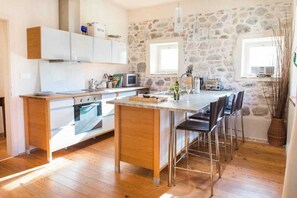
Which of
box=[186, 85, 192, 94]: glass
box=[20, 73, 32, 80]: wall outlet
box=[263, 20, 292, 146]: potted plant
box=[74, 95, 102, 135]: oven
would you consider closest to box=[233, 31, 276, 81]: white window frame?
box=[263, 20, 292, 146]: potted plant

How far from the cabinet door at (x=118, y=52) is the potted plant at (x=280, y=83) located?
3037mm

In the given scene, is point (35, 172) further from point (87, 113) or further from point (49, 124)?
point (87, 113)

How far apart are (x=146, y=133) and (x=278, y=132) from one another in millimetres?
2610

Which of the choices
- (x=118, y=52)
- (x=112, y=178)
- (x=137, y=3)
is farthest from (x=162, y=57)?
(x=112, y=178)

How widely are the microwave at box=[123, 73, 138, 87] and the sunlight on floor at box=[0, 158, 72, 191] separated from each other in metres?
2.36

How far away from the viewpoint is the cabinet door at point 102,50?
428 centimetres

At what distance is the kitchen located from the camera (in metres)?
3.36

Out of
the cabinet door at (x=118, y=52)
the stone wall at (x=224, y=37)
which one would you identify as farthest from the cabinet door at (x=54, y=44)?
the stone wall at (x=224, y=37)

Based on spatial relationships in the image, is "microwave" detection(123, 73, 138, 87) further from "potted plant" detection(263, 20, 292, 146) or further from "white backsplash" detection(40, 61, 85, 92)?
"potted plant" detection(263, 20, 292, 146)

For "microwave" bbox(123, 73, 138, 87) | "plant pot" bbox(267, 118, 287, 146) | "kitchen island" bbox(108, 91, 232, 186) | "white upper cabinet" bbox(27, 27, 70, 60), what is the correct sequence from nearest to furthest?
"kitchen island" bbox(108, 91, 232, 186) < "white upper cabinet" bbox(27, 27, 70, 60) < "plant pot" bbox(267, 118, 287, 146) < "microwave" bbox(123, 73, 138, 87)

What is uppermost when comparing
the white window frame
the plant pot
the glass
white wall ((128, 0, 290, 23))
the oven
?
white wall ((128, 0, 290, 23))

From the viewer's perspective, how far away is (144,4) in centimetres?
501

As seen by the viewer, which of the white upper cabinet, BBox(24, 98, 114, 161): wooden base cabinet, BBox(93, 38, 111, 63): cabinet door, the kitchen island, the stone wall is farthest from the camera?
BBox(93, 38, 111, 63): cabinet door

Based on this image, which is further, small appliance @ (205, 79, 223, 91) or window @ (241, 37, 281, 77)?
small appliance @ (205, 79, 223, 91)
